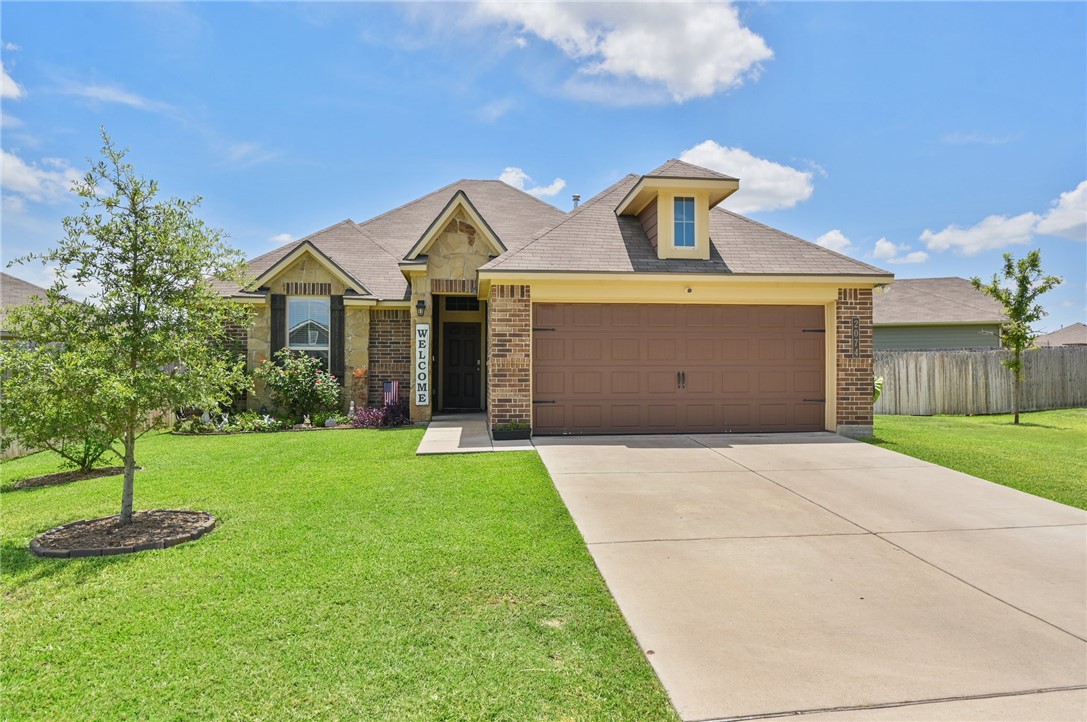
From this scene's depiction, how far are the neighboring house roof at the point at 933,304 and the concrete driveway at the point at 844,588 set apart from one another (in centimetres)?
1802

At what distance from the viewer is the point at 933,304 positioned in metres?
24.4

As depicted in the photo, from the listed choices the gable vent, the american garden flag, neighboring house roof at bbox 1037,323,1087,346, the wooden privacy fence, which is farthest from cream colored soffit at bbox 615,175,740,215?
neighboring house roof at bbox 1037,323,1087,346

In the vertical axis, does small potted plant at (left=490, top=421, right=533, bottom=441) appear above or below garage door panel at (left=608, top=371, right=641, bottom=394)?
below

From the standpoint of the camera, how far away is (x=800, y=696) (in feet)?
9.02

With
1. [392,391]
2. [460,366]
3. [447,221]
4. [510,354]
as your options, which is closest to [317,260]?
[447,221]

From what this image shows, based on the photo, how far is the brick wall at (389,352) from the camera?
45.6 ft

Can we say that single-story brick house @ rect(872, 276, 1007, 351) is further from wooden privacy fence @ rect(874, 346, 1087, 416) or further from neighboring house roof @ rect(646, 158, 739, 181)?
neighboring house roof @ rect(646, 158, 739, 181)

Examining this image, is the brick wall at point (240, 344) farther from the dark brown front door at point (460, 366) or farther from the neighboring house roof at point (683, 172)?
the neighboring house roof at point (683, 172)

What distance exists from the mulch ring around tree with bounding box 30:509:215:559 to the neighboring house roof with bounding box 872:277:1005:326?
2280 centimetres

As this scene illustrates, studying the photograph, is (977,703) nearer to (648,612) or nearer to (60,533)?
(648,612)

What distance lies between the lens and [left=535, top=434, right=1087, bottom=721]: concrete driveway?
2.81 metres

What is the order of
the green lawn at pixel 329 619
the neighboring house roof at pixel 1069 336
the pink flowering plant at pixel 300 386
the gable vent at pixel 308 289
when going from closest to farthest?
1. the green lawn at pixel 329 619
2. the pink flowering plant at pixel 300 386
3. the gable vent at pixel 308 289
4. the neighboring house roof at pixel 1069 336

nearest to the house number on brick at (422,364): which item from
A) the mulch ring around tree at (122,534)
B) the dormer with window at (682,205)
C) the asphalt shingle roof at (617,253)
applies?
the asphalt shingle roof at (617,253)

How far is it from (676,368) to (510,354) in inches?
124
